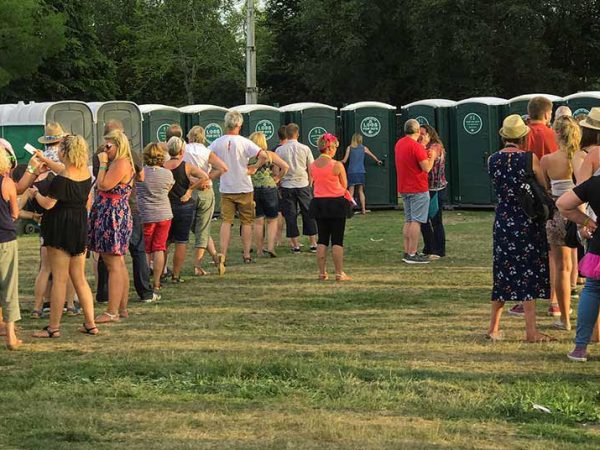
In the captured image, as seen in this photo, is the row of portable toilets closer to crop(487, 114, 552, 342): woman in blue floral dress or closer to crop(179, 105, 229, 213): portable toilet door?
crop(179, 105, 229, 213): portable toilet door

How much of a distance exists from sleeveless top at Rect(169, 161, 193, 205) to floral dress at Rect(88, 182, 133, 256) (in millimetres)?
2029

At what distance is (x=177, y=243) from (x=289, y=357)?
435cm

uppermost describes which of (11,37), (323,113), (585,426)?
(11,37)

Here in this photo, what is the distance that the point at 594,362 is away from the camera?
739 cm

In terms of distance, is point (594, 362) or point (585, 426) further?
point (594, 362)

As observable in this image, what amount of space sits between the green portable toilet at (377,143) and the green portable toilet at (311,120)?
1.70 ft

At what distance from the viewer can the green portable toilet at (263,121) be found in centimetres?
2220

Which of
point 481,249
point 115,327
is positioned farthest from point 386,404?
point 481,249

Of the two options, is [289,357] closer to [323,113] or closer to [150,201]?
[150,201]

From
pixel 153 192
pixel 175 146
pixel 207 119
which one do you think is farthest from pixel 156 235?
pixel 207 119

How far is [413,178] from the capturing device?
42.8ft

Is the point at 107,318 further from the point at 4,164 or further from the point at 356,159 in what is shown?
the point at 356,159

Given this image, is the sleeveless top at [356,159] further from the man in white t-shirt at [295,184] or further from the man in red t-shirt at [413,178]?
the man in red t-shirt at [413,178]

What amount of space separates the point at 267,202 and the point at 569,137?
6078 millimetres
